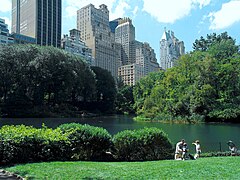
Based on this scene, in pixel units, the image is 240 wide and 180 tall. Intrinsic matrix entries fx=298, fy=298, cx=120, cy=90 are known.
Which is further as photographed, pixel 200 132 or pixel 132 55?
pixel 132 55

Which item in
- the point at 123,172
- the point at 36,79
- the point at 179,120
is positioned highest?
the point at 36,79

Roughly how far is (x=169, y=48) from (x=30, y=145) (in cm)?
16402

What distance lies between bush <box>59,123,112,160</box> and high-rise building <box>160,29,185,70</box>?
157 m

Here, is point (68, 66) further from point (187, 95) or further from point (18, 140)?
point (18, 140)

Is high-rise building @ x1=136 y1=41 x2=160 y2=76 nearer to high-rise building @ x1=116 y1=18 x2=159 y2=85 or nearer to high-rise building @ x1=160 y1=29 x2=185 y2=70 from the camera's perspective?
high-rise building @ x1=116 y1=18 x2=159 y2=85

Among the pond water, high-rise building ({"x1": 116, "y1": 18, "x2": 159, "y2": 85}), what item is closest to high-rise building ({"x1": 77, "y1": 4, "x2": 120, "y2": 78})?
high-rise building ({"x1": 116, "y1": 18, "x2": 159, "y2": 85})

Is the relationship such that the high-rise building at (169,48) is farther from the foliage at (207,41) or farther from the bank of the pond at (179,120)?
A: the bank of the pond at (179,120)

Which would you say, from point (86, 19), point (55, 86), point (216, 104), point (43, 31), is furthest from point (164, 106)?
point (86, 19)

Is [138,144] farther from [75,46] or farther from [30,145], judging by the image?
[75,46]

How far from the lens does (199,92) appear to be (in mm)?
48281

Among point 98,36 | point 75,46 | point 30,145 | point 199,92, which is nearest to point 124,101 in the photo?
point 199,92

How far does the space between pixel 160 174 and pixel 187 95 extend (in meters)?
43.4

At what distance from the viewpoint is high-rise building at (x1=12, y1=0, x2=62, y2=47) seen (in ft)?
384

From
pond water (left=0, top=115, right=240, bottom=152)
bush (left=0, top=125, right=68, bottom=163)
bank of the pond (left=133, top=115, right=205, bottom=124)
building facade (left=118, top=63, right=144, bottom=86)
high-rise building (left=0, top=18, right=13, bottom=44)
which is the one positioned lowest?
pond water (left=0, top=115, right=240, bottom=152)
